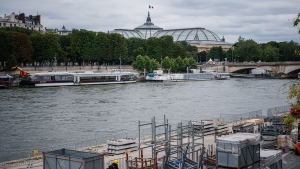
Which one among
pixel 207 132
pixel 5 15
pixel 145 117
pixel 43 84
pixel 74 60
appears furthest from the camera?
pixel 5 15

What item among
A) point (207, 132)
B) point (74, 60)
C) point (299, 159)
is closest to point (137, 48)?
point (74, 60)

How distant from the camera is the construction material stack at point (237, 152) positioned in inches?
620

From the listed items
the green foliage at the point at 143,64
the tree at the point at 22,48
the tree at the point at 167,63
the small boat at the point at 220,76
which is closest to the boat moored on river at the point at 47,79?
the tree at the point at 22,48

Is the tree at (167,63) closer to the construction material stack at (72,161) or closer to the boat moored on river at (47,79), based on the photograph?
the boat moored on river at (47,79)

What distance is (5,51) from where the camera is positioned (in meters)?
84.8

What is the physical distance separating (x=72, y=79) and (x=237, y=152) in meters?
69.4

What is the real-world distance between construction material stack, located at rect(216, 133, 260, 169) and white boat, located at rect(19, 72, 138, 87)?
62.8 metres

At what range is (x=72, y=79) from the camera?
83188 millimetres

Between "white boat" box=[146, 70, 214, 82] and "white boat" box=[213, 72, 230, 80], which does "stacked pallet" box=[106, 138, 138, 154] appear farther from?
"white boat" box=[213, 72, 230, 80]

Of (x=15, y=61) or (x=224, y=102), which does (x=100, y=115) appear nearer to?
(x=224, y=102)

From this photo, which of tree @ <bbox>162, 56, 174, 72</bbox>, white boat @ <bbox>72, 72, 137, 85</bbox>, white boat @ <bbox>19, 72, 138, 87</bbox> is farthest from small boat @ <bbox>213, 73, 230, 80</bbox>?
white boat @ <bbox>72, 72, 137, 85</bbox>

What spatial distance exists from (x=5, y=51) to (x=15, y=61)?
2.70 metres

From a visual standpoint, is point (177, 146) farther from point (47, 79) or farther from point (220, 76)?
point (220, 76)

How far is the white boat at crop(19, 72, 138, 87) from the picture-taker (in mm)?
76375
